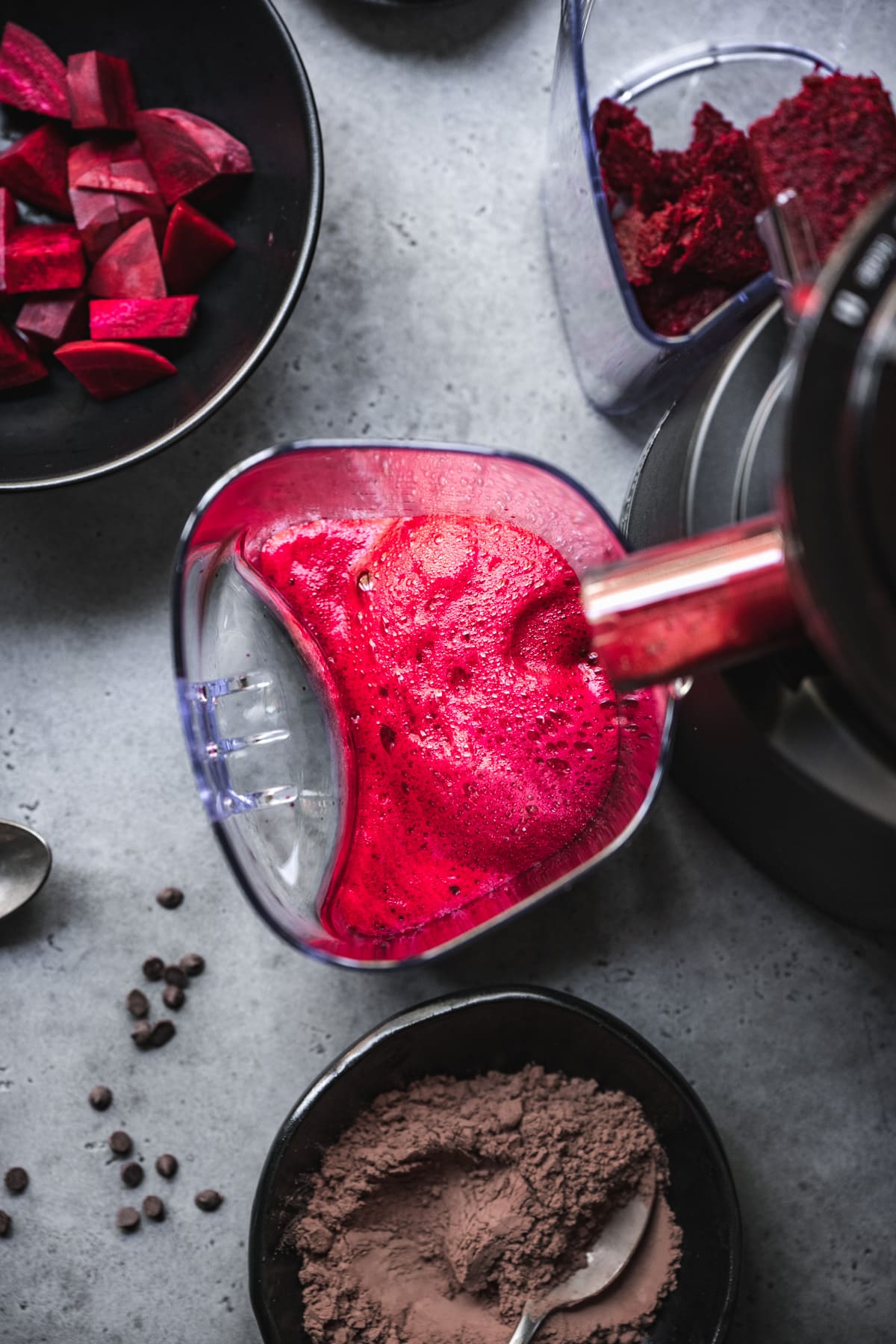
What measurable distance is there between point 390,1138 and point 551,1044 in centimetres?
17

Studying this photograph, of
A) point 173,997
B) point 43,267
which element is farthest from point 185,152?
point 173,997

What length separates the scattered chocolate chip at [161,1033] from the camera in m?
1.04

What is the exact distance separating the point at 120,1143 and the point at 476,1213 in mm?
365

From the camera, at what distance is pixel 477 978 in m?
1.07

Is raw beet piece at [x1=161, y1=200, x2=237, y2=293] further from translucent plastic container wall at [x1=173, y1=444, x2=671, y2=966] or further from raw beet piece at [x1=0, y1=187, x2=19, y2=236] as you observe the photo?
translucent plastic container wall at [x1=173, y1=444, x2=671, y2=966]

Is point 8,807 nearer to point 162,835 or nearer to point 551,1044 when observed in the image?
point 162,835

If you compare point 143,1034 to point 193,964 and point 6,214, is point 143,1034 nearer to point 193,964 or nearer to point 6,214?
point 193,964

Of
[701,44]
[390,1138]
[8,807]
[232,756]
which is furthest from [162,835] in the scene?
[701,44]

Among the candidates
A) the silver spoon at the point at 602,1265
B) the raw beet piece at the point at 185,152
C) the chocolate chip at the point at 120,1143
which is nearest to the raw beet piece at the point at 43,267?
the raw beet piece at the point at 185,152

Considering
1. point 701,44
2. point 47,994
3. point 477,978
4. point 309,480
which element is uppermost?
point 701,44

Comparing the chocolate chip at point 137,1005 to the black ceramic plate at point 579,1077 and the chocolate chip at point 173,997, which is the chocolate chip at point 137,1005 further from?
the black ceramic plate at point 579,1077

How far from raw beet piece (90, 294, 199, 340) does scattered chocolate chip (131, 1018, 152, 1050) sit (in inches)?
26.7

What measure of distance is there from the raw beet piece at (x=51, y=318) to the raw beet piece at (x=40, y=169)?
114 mm

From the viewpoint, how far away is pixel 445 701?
86 cm
